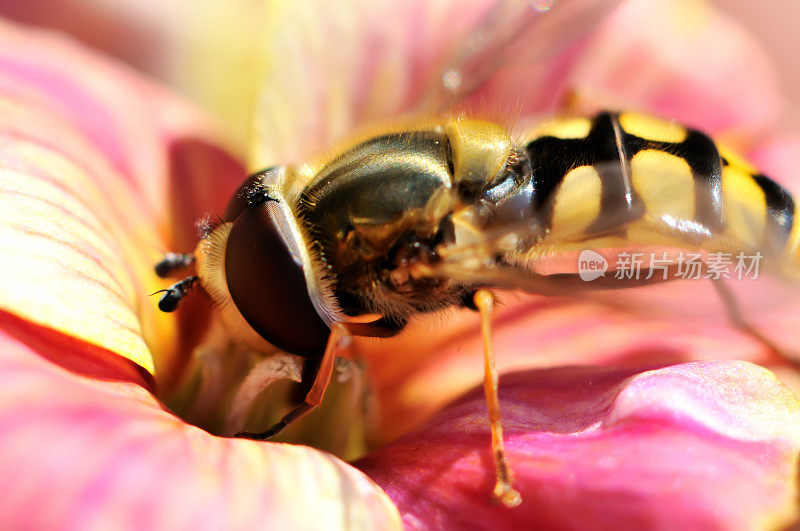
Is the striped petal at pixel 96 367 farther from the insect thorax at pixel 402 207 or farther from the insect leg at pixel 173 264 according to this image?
the insect thorax at pixel 402 207

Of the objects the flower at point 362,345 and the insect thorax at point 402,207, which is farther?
the insect thorax at point 402,207

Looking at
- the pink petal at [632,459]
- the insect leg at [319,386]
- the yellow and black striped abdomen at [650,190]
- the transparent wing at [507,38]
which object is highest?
the transparent wing at [507,38]

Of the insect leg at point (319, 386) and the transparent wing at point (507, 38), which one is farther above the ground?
the transparent wing at point (507, 38)

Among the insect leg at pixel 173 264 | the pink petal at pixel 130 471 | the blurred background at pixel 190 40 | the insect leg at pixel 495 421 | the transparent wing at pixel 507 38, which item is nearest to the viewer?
the pink petal at pixel 130 471

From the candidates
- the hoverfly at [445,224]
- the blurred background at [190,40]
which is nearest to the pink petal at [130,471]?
the hoverfly at [445,224]

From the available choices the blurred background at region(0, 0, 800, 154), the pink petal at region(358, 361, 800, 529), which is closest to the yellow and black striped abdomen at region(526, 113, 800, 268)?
the pink petal at region(358, 361, 800, 529)

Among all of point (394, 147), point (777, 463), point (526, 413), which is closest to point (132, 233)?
point (394, 147)
